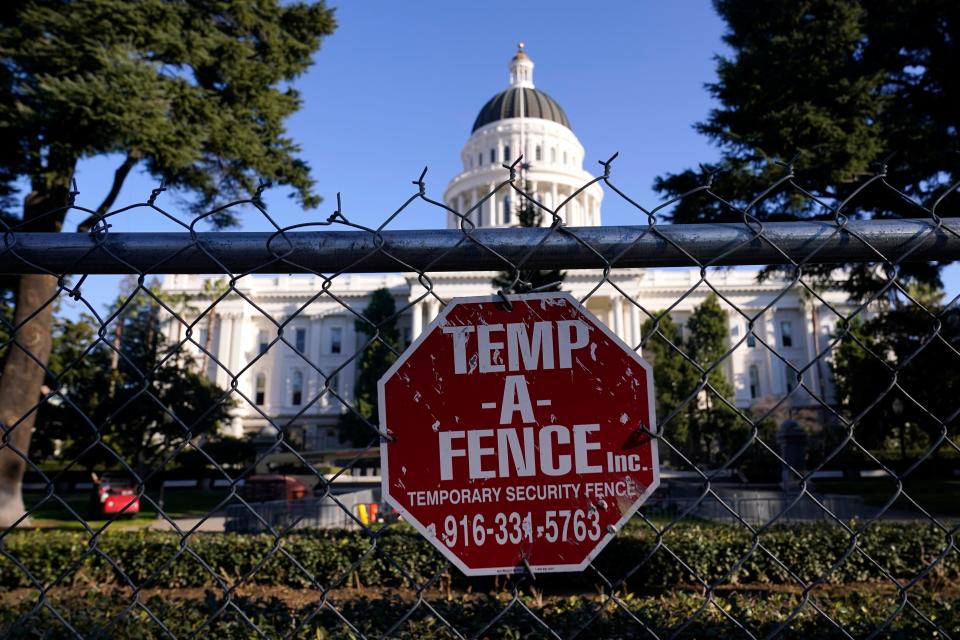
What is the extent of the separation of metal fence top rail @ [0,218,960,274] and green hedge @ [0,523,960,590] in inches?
274

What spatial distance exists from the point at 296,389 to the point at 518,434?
Answer: 62.1 metres

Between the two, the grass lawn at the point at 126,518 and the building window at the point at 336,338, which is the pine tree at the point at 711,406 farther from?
the building window at the point at 336,338

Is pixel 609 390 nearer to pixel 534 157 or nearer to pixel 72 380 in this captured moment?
pixel 72 380

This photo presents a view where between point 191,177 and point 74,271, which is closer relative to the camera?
point 74,271

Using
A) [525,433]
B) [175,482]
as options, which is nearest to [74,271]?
[525,433]

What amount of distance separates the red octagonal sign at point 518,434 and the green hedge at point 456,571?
6901mm

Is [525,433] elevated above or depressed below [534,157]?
below

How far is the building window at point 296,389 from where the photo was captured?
60906 millimetres

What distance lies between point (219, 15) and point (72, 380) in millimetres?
17356

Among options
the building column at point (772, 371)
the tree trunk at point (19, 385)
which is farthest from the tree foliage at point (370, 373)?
the building column at point (772, 371)

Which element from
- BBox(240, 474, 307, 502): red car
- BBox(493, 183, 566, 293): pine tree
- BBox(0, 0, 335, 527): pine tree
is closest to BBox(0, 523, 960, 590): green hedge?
BBox(0, 0, 335, 527): pine tree

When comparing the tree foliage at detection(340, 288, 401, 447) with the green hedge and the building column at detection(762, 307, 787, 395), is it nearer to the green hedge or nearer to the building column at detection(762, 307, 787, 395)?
the green hedge

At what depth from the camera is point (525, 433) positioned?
1512 mm

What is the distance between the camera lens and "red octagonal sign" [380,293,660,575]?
Result: 1.47 meters
